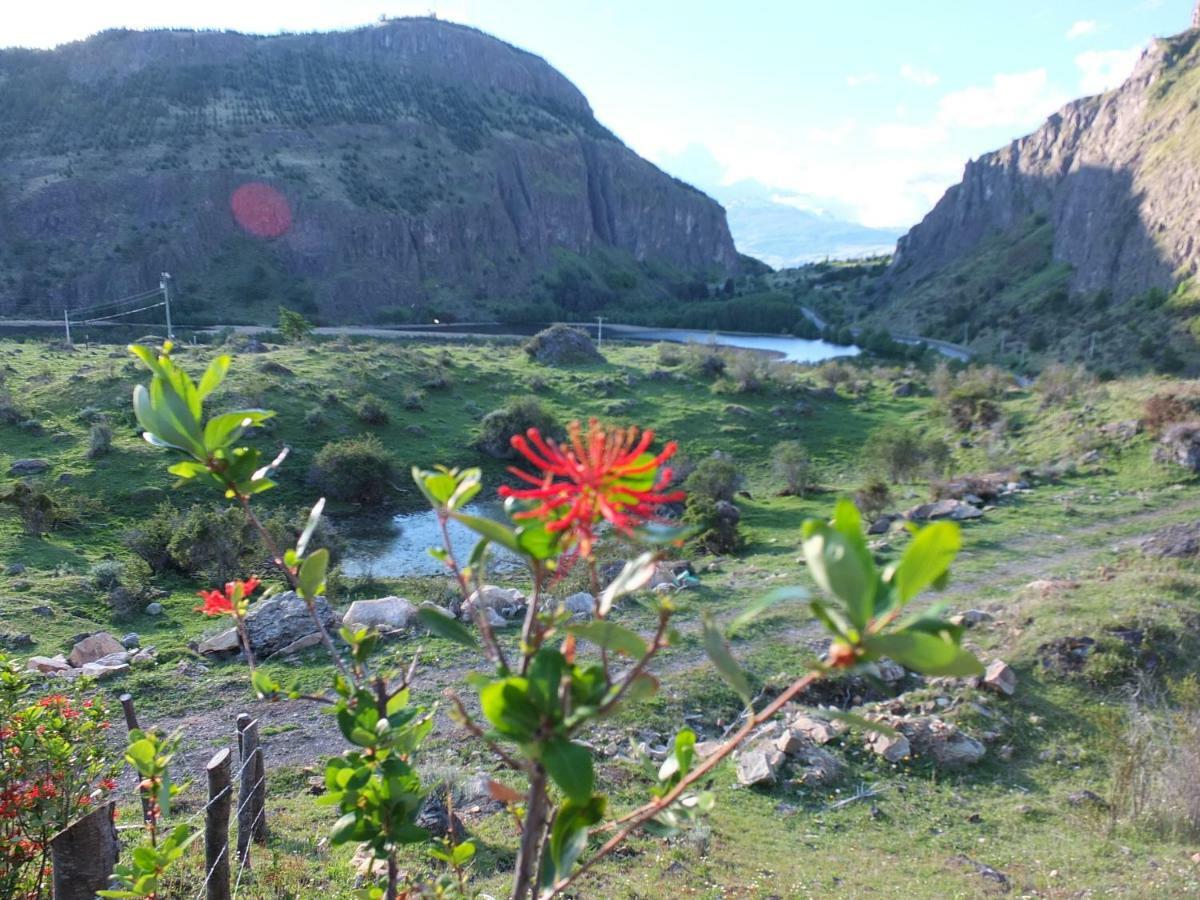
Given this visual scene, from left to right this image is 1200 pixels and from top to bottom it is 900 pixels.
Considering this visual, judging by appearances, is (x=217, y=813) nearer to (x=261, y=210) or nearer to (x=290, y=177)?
(x=261, y=210)

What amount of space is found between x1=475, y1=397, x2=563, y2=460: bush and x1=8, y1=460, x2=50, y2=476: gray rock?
11.5m

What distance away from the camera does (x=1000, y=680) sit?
25.6 feet

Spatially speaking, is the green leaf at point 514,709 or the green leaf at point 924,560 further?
the green leaf at point 514,709

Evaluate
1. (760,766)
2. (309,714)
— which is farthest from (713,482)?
(309,714)

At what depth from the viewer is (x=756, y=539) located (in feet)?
51.9

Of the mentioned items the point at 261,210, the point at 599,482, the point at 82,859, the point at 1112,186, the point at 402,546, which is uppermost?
the point at 1112,186

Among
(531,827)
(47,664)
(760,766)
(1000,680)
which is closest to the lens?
(531,827)

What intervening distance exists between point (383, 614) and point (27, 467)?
13.1 metres

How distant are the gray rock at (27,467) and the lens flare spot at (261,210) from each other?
165 ft

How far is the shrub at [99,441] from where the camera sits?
1850 centimetres

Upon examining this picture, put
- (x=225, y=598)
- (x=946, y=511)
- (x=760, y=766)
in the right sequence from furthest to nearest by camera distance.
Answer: (x=946, y=511)
(x=760, y=766)
(x=225, y=598)

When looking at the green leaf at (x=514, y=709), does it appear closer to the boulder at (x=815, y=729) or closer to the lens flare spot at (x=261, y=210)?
the boulder at (x=815, y=729)

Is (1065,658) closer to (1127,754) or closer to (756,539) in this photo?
(1127,754)

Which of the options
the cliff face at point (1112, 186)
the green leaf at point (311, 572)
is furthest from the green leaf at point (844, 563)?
the cliff face at point (1112, 186)
